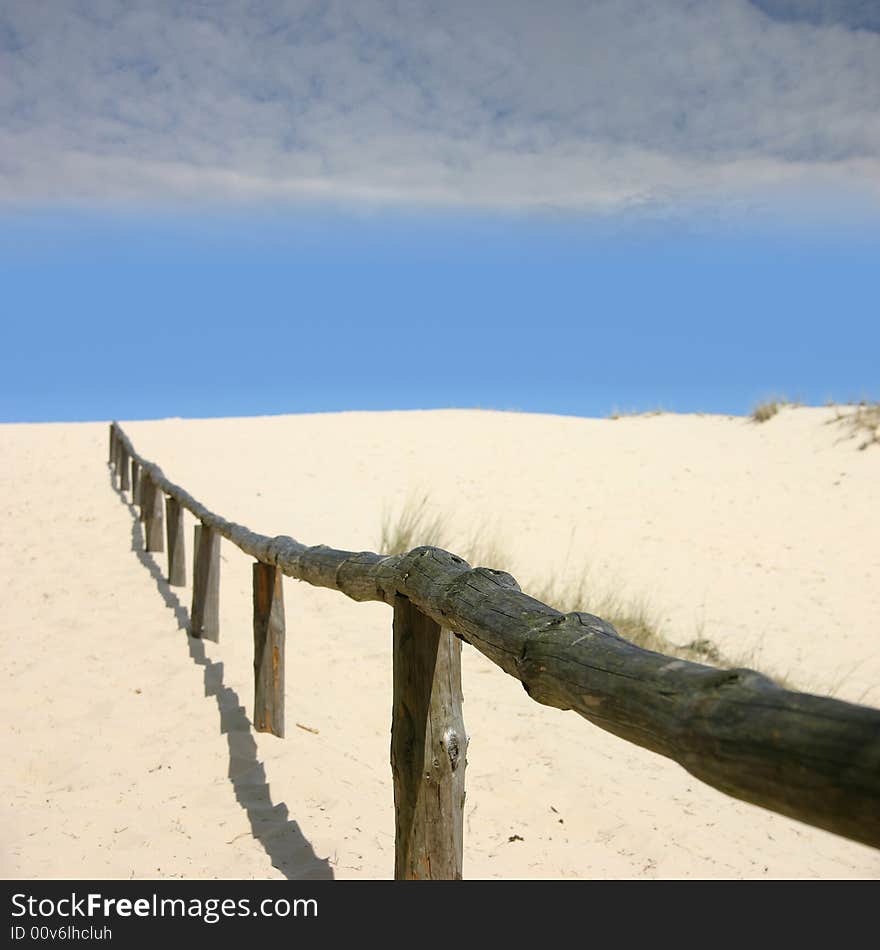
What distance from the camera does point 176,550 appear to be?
798 cm

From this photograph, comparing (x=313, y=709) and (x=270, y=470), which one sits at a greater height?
(x=270, y=470)

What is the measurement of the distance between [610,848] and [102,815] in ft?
7.42

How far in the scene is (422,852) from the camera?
101 inches

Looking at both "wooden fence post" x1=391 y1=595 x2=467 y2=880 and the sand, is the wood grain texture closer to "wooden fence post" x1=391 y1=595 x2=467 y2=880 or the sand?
the sand

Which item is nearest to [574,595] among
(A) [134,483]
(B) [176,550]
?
(B) [176,550]

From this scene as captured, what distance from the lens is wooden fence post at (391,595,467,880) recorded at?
8.42 ft

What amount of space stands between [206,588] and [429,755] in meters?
4.14

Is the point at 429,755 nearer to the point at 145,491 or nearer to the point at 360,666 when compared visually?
the point at 360,666

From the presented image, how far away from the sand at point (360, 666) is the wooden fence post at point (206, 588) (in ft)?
0.62

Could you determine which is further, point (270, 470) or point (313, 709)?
point (270, 470)

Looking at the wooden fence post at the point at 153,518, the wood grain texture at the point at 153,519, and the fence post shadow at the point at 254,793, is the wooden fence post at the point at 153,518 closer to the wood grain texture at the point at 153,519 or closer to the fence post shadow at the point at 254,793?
the wood grain texture at the point at 153,519

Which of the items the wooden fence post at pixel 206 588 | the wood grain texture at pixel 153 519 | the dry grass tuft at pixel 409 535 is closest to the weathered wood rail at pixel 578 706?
the wooden fence post at pixel 206 588
